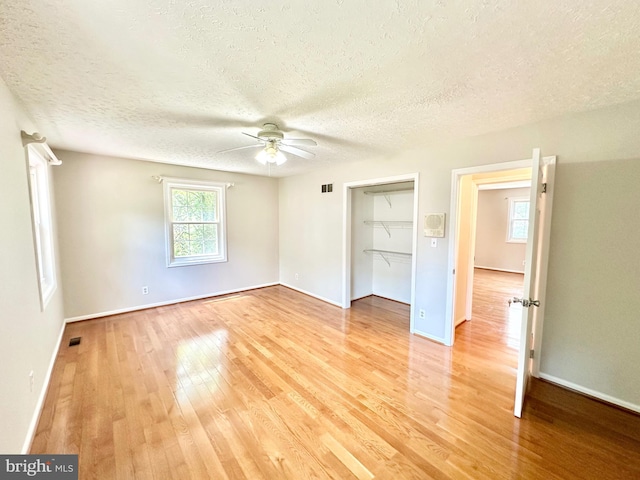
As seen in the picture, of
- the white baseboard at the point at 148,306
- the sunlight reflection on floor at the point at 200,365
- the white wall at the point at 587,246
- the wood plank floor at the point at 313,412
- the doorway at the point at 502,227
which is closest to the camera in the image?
the wood plank floor at the point at 313,412

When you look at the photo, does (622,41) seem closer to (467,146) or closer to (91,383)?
(467,146)

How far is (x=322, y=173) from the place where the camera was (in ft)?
15.3

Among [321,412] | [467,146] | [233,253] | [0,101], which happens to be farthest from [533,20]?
[233,253]

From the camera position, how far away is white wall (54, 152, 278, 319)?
11.8ft

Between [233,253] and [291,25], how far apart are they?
4.40m

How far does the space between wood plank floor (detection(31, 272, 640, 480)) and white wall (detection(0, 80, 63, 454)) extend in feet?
1.02

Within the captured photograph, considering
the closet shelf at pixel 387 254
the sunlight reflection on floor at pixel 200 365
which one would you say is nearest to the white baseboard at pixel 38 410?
the sunlight reflection on floor at pixel 200 365

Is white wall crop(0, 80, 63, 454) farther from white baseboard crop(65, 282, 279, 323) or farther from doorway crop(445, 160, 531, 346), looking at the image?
doorway crop(445, 160, 531, 346)

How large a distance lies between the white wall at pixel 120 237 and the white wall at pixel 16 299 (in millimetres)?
1559

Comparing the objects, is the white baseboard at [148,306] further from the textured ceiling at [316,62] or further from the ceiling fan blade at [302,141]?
the ceiling fan blade at [302,141]

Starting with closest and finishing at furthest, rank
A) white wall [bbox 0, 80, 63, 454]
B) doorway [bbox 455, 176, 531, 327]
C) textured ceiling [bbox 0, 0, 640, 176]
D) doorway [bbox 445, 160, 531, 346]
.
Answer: textured ceiling [bbox 0, 0, 640, 176] < white wall [bbox 0, 80, 63, 454] < doorway [bbox 445, 160, 531, 346] < doorway [bbox 455, 176, 531, 327]

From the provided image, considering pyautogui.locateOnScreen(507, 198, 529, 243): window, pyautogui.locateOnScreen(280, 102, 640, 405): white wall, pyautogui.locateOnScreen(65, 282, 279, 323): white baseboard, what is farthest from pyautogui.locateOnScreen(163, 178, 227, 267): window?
pyautogui.locateOnScreen(507, 198, 529, 243): window

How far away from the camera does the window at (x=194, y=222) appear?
439 cm

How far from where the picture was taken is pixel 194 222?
4672 mm
